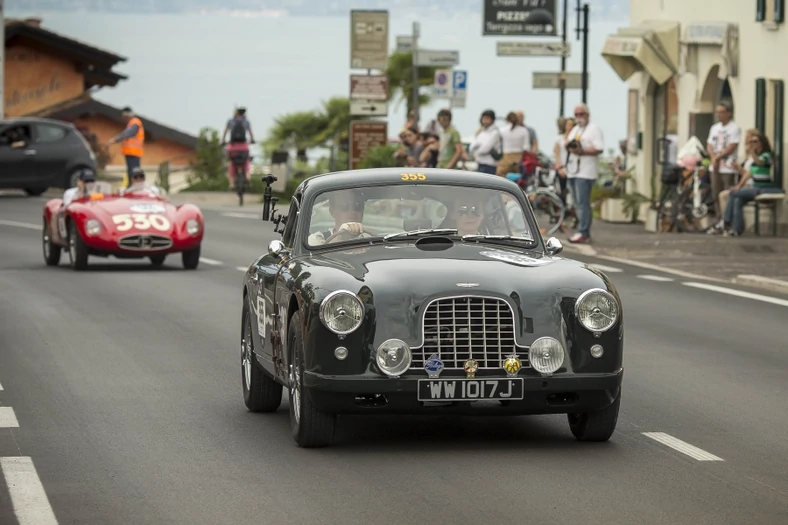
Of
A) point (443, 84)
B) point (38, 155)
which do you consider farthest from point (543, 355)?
point (443, 84)

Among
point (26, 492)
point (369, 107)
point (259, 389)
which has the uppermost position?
point (369, 107)

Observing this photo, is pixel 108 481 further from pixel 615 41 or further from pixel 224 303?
pixel 615 41

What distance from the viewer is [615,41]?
3516 cm

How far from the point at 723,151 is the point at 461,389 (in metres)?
20.0

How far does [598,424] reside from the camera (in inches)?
399

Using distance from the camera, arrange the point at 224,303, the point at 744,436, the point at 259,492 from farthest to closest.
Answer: the point at 224,303, the point at 744,436, the point at 259,492

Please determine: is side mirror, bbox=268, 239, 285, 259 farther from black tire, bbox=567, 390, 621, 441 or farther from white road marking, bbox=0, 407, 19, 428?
black tire, bbox=567, 390, 621, 441

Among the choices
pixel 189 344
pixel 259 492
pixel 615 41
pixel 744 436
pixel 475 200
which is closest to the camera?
pixel 259 492

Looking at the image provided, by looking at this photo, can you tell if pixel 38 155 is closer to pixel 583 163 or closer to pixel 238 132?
pixel 238 132

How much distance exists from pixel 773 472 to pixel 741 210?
1936 centimetres

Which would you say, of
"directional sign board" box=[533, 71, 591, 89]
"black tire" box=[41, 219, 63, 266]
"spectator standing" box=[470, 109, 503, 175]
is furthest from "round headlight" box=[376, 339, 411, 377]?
"directional sign board" box=[533, 71, 591, 89]

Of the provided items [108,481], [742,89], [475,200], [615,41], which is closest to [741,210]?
[742,89]

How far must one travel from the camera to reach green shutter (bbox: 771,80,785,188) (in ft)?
97.6

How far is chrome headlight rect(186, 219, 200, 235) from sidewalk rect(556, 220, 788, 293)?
214 inches
